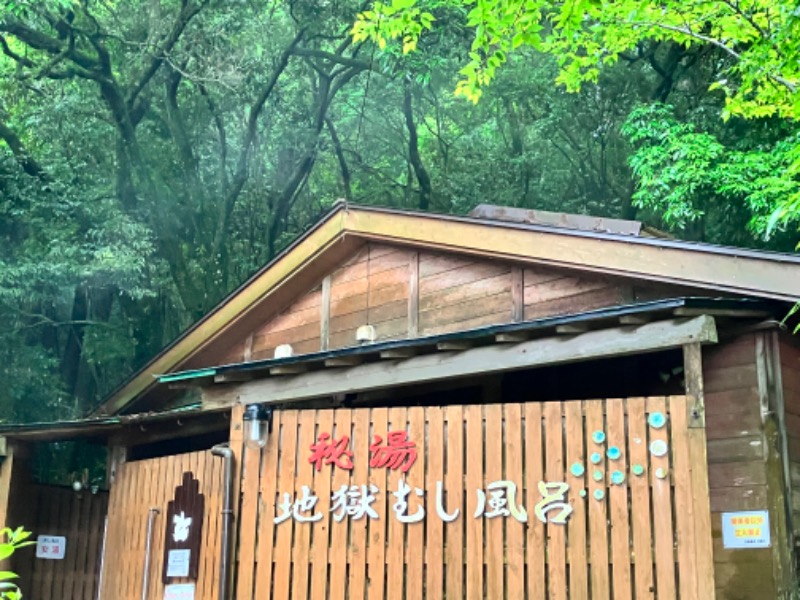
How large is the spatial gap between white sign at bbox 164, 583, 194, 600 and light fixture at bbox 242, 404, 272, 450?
155 cm

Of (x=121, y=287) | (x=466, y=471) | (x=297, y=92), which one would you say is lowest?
(x=466, y=471)

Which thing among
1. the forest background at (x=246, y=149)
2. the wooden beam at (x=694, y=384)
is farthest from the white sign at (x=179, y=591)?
the forest background at (x=246, y=149)

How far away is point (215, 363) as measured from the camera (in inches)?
401

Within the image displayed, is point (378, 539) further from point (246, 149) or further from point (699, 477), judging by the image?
point (246, 149)

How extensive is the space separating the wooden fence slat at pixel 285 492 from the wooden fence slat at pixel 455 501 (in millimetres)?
1316

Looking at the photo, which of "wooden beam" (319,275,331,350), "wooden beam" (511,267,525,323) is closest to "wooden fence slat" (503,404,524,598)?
"wooden beam" (511,267,525,323)

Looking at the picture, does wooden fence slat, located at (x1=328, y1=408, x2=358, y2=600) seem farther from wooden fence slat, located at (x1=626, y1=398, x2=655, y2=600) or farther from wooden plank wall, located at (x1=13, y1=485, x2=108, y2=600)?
wooden plank wall, located at (x1=13, y1=485, x2=108, y2=600)

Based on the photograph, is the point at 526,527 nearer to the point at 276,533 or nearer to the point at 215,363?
the point at 276,533

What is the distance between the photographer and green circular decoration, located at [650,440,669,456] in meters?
5.04

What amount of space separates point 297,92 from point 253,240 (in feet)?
10.1

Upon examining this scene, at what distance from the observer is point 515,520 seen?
213 inches

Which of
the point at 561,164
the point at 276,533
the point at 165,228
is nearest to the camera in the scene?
the point at 276,533

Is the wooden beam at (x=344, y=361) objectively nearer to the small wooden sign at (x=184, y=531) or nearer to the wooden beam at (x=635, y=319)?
the small wooden sign at (x=184, y=531)

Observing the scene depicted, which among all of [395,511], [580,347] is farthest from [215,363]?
[580,347]
